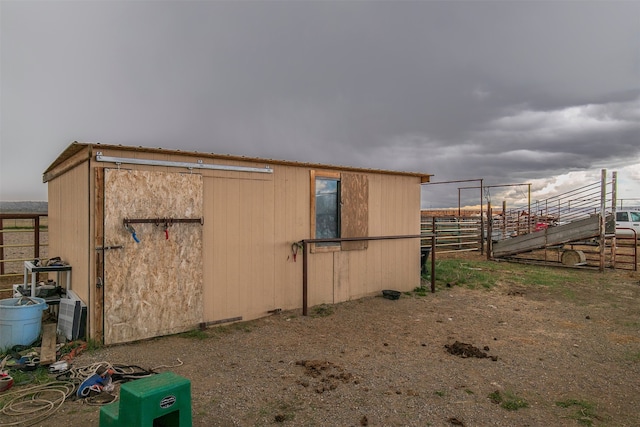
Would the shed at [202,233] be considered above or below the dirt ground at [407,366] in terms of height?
above

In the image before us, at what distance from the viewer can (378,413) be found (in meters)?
3.34

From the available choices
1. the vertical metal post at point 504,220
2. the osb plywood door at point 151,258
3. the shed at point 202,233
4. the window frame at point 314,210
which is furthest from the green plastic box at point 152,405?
the vertical metal post at point 504,220

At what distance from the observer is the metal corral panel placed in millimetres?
11641

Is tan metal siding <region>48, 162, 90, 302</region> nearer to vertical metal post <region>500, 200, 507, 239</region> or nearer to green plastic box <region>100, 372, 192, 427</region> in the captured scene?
green plastic box <region>100, 372, 192, 427</region>

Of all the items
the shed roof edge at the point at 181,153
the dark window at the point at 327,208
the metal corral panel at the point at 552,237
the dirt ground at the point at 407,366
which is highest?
the shed roof edge at the point at 181,153

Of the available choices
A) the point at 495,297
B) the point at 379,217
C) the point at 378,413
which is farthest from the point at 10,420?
the point at 495,297

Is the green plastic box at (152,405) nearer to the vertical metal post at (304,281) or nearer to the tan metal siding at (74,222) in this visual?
the tan metal siding at (74,222)

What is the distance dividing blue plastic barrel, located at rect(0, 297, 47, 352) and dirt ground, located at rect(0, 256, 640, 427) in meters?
0.96

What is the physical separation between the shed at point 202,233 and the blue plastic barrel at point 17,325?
23.7 inches

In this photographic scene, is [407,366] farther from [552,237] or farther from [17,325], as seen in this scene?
[552,237]

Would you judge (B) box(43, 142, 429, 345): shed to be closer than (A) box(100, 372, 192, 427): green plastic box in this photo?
No

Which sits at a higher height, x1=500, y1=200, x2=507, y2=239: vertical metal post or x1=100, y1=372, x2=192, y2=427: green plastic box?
x1=500, y1=200, x2=507, y2=239: vertical metal post

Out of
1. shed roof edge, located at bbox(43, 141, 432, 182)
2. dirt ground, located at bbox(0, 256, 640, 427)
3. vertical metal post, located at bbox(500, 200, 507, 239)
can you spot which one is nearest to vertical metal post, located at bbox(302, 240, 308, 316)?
dirt ground, located at bbox(0, 256, 640, 427)

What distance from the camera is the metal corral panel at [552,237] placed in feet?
38.2
